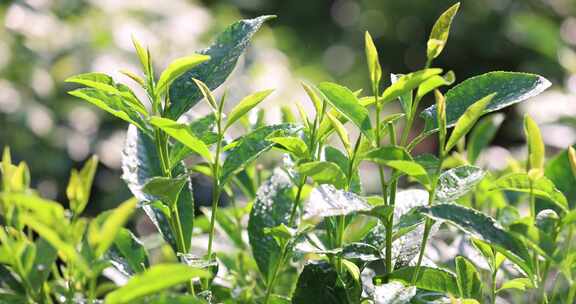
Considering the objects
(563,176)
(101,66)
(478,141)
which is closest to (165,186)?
(563,176)

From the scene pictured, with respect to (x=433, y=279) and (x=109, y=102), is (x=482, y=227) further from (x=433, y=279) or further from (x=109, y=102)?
(x=109, y=102)

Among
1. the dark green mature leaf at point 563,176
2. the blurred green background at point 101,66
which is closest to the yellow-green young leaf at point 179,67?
the dark green mature leaf at point 563,176

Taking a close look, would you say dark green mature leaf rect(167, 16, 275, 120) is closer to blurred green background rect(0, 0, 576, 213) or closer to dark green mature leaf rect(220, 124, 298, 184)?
dark green mature leaf rect(220, 124, 298, 184)

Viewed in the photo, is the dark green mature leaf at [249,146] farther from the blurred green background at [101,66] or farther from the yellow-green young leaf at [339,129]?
the blurred green background at [101,66]

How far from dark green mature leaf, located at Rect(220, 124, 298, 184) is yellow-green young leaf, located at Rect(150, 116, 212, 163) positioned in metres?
0.03

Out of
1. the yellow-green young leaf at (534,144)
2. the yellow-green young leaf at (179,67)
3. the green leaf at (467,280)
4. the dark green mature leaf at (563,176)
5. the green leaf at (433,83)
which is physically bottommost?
the green leaf at (467,280)

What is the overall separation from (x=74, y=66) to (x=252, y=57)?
1.92 feet

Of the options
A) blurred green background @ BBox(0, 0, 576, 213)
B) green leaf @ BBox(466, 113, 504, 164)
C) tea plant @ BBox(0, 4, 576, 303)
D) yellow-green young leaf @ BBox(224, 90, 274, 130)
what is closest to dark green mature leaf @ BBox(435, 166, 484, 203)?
tea plant @ BBox(0, 4, 576, 303)

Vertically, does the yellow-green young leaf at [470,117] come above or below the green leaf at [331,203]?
above

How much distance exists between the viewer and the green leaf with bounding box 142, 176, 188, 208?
498 mm

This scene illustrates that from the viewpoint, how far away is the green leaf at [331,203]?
1.51ft

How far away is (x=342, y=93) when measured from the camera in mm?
536

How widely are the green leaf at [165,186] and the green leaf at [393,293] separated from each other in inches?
5.0

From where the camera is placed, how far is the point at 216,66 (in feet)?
1.95
